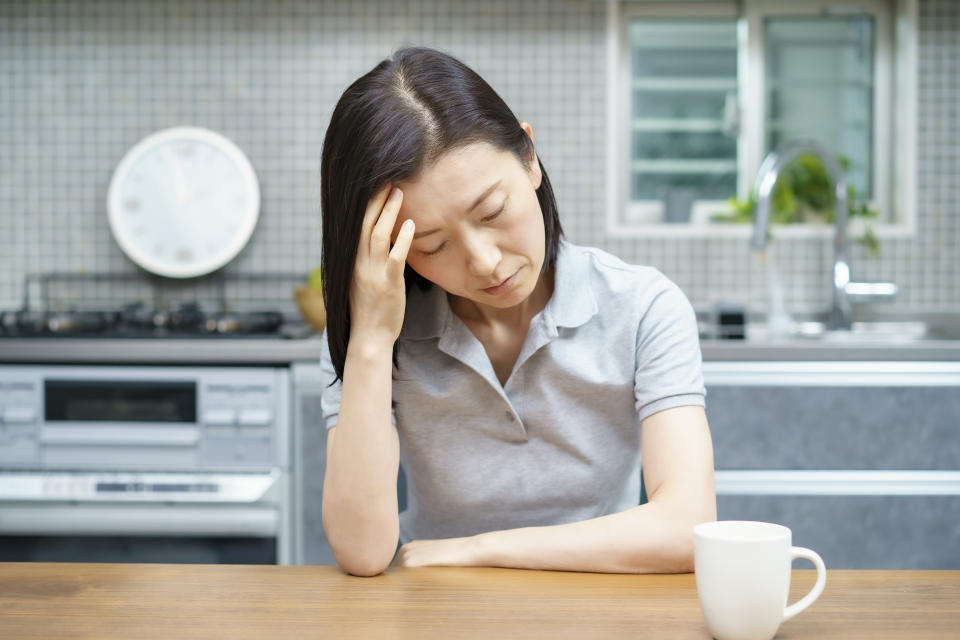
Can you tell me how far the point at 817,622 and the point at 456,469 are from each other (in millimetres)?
568

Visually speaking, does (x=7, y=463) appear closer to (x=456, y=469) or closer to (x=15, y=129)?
(x=15, y=129)

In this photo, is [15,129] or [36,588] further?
[15,129]

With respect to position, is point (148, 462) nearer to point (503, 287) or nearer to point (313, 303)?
point (313, 303)

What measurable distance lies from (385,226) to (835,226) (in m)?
1.92

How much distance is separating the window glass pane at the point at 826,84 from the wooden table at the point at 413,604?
2.17 metres

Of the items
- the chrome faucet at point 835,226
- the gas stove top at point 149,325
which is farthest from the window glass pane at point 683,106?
the gas stove top at point 149,325

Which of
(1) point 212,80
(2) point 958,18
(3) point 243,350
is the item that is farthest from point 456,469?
(2) point 958,18

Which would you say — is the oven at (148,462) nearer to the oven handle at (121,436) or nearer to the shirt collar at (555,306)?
the oven handle at (121,436)

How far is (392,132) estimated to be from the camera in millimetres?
952

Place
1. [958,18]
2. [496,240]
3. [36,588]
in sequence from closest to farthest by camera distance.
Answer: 1. [36,588]
2. [496,240]
3. [958,18]

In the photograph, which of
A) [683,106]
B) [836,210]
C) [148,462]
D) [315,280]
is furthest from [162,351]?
[836,210]

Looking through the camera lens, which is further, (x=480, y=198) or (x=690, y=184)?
(x=690, y=184)

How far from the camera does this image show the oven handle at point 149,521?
202 cm

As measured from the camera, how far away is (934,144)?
8.57ft
